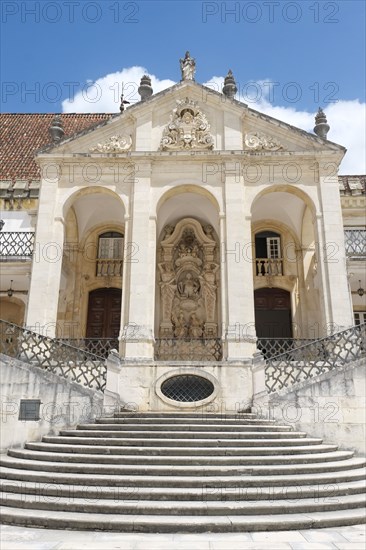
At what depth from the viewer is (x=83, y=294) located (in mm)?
18828

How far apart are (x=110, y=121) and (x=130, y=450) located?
12.7 metres

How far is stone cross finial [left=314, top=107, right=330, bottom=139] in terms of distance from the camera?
16.8 metres

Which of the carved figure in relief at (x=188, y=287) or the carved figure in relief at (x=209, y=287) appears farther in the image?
the carved figure in relief at (x=188, y=287)

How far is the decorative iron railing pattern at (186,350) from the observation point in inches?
601

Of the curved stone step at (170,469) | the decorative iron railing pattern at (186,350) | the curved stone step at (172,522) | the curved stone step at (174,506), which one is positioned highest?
the decorative iron railing pattern at (186,350)

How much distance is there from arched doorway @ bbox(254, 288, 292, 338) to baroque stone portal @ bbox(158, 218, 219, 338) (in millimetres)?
2297

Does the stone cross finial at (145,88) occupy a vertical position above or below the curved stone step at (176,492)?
above

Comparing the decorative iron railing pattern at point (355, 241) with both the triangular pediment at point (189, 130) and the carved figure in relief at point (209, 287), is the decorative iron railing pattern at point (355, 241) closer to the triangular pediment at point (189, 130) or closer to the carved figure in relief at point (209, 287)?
the triangular pediment at point (189, 130)

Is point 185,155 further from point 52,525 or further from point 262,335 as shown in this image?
point 52,525

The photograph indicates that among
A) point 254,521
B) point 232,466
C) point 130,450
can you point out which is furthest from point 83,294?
point 254,521

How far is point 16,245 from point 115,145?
6.16 meters

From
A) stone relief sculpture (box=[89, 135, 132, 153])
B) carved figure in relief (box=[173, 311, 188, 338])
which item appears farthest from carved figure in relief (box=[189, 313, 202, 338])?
stone relief sculpture (box=[89, 135, 132, 153])

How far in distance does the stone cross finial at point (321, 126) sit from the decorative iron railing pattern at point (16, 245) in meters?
12.5

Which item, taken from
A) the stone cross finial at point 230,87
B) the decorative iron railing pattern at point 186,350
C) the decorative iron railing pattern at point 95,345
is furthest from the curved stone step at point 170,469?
the stone cross finial at point 230,87
